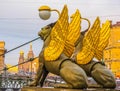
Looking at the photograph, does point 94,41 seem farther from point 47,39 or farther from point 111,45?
point 111,45

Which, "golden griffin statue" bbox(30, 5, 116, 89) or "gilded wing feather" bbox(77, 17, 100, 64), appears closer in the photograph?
"golden griffin statue" bbox(30, 5, 116, 89)

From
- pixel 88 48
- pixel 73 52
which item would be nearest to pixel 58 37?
pixel 73 52

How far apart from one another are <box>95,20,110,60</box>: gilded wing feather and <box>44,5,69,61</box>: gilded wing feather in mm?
820

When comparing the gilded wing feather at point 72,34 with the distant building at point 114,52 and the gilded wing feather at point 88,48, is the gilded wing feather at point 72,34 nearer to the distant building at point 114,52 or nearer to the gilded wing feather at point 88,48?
the gilded wing feather at point 88,48

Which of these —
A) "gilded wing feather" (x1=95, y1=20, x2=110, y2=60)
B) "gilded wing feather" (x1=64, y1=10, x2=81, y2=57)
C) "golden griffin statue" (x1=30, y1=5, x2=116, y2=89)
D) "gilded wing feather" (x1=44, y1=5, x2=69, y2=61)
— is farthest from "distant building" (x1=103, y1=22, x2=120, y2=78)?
"gilded wing feather" (x1=44, y1=5, x2=69, y2=61)

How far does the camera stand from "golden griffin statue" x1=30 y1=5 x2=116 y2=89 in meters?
5.47

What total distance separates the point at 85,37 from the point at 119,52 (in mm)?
30699

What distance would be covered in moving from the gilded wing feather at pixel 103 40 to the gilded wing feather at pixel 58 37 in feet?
2.69

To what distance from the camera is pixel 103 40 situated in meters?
6.50

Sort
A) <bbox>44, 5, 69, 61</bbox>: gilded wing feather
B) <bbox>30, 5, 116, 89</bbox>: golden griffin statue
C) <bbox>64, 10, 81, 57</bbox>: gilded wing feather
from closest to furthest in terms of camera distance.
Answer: <bbox>30, 5, 116, 89</bbox>: golden griffin statue
<bbox>44, 5, 69, 61</bbox>: gilded wing feather
<bbox>64, 10, 81, 57</bbox>: gilded wing feather

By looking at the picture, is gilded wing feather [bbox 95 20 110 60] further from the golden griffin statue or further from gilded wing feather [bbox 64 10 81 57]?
gilded wing feather [bbox 64 10 81 57]

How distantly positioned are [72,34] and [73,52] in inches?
11.4

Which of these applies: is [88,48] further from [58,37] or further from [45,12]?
[45,12]

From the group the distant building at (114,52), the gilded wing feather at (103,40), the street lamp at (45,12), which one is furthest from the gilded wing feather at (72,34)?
the distant building at (114,52)
